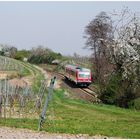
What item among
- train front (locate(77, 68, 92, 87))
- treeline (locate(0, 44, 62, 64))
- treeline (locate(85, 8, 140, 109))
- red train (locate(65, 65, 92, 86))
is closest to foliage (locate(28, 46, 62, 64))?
treeline (locate(0, 44, 62, 64))

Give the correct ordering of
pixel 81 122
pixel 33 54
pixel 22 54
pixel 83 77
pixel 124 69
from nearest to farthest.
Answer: pixel 81 122
pixel 124 69
pixel 83 77
pixel 33 54
pixel 22 54

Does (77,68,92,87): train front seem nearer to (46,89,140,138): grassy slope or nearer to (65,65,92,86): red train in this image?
(65,65,92,86): red train

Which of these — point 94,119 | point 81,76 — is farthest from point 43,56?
point 94,119

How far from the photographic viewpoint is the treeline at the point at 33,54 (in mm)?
126281

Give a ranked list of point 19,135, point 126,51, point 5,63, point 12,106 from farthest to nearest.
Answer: point 5,63 < point 126,51 < point 12,106 < point 19,135

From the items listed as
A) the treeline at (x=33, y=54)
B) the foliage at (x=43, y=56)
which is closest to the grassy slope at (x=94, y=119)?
the foliage at (x=43, y=56)

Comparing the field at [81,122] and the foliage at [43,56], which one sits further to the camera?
the foliage at [43,56]

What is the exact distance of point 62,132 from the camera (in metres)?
16.2

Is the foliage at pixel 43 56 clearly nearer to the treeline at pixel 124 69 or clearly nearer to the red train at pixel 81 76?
the red train at pixel 81 76

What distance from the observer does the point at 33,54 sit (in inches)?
5492

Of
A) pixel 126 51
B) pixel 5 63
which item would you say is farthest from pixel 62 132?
pixel 5 63

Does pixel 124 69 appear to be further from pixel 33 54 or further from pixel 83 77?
pixel 33 54

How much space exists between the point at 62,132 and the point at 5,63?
2839 inches

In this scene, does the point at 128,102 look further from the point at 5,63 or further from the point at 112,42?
the point at 5,63
